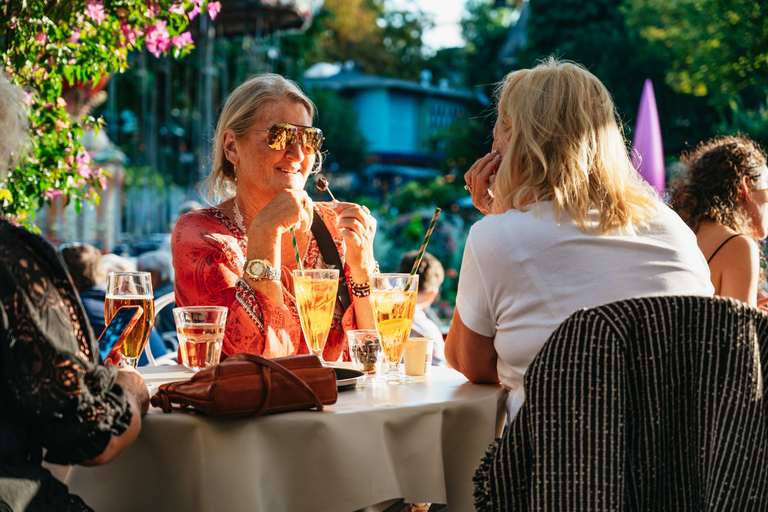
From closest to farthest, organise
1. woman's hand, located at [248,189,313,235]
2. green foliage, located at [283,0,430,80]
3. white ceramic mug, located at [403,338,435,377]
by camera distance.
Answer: white ceramic mug, located at [403,338,435,377], woman's hand, located at [248,189,313,235], green foliage, located at [283,0,430,80]

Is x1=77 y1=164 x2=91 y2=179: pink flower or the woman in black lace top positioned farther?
x1=77 y1=164 x2=91 y2=179: pink flower

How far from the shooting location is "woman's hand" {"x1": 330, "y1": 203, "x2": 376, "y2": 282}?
2516 mm

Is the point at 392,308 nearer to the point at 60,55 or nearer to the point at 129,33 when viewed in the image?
the point at 60,55

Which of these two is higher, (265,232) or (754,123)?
(754,123)

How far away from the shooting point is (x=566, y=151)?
2.00 m

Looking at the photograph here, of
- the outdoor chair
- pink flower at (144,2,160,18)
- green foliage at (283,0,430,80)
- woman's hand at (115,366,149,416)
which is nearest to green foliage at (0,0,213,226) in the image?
pink flower at (144,2,160,18)

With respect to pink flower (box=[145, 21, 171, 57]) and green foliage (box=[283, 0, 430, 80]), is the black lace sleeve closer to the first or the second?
pink flower (box=[145, 21, 171, 57])

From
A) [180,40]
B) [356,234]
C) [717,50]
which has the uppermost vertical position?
[717,50]

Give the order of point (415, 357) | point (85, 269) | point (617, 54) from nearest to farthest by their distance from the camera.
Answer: point (415, 357)
point (85, 269)
point (617, 54)

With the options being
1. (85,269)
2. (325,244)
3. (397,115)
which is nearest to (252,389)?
(325,244)

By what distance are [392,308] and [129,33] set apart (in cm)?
197

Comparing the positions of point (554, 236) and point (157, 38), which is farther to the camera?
point (157, 38)

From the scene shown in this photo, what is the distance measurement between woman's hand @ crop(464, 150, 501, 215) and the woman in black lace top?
4.05 feet

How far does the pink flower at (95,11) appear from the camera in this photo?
3045mm
